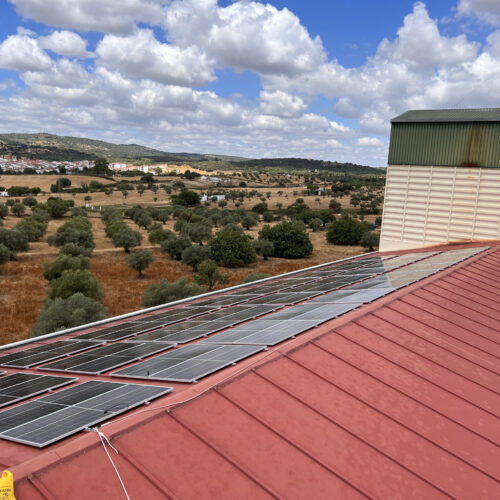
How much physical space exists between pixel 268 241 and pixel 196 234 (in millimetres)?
13218

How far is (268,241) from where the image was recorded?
73688 millimetres

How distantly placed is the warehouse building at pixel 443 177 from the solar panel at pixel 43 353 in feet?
83.0

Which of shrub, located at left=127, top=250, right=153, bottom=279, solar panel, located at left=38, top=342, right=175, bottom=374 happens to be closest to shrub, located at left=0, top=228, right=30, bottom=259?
shrub, located at left=127, top=250, right=153, bottom=279

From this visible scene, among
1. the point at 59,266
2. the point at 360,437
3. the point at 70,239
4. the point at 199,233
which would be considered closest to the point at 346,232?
the point at 199,233

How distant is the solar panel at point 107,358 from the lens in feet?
33.1

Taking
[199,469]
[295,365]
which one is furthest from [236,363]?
[199,469]

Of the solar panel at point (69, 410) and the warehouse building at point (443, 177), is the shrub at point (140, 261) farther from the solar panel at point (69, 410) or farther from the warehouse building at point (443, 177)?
the solar panel at point (69, 410)

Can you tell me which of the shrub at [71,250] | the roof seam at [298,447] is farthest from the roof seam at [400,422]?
the shrub at [71,250]

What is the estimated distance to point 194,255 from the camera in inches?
2445

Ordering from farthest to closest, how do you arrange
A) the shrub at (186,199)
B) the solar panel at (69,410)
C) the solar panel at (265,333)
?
1. the shrub at (186,199)
2. the solar panel at (265,333)
3. the solar panel at (69,410)

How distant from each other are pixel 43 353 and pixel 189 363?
613cm

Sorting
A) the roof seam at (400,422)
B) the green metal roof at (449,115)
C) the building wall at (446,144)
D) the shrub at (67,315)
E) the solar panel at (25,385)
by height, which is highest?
the green metal roof at (449,115)

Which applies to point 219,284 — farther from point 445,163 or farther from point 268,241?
point 445,163

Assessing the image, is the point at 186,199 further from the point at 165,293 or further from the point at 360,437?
the point at 360,437
